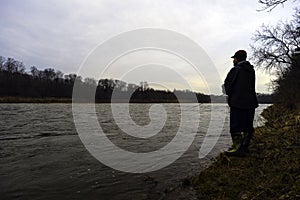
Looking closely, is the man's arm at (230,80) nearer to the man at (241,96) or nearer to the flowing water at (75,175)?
the man at (241,96)

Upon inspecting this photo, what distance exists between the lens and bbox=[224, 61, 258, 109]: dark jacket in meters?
5.77

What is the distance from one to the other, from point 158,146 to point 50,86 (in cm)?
9461

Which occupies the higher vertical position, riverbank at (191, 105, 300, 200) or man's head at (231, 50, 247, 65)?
man's head at (231, 50, 247, 65)

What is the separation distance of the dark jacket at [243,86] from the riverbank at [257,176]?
45.6 inches

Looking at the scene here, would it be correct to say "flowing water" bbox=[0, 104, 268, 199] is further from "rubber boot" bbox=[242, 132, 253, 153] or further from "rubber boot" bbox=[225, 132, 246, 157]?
"rubber boot" bbox=[242, 132, 253, 153]

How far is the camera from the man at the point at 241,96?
5785 mm

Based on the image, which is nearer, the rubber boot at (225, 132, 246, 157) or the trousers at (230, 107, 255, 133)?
the trousers at (230, 107, 255, 133)

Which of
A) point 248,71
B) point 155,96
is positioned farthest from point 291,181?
point 155,96

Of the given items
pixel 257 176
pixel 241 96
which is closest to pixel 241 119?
pixel 241 96

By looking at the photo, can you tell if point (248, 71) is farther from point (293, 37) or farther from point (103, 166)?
point (293, 37)

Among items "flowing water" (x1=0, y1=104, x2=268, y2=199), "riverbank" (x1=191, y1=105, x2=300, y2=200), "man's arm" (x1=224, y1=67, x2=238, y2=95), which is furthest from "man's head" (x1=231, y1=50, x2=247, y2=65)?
"flowing water" (x1=0, y1=104, x2=268, y2=199)

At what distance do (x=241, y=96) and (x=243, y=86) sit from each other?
0.69ft

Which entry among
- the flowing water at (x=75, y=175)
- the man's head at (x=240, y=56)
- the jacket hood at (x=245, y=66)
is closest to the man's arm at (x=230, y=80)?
the jacket hood at (x=245, y=66)

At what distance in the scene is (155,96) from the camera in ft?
322
